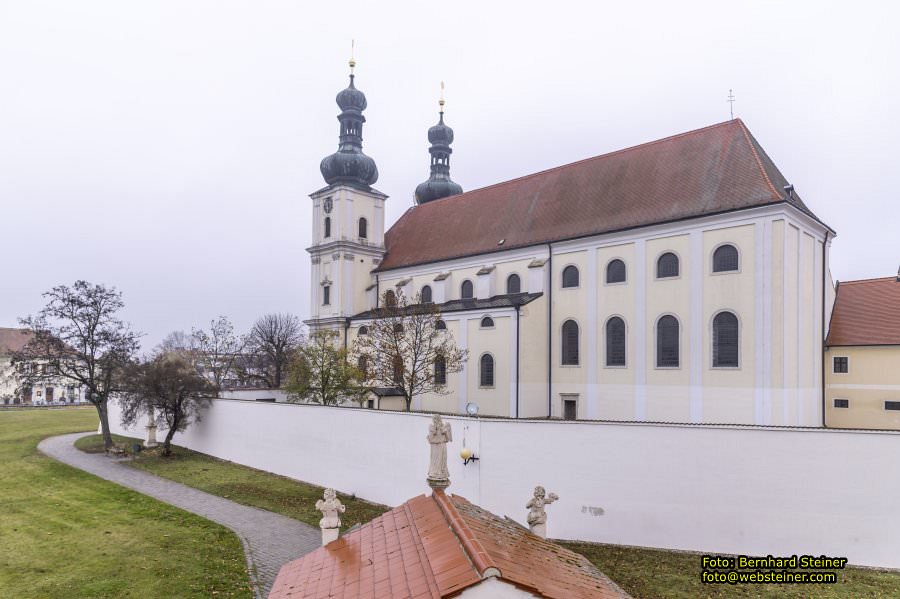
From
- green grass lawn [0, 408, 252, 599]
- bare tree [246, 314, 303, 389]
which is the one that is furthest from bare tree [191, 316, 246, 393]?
green grass lawn [0, 408, 252, 599]

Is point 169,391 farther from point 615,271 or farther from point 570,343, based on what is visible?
point 615,271

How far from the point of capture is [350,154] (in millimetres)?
40312

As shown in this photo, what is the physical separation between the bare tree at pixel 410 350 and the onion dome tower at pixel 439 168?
70.6 ft

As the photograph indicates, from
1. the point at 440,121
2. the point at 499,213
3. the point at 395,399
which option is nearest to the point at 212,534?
the point at 395,399

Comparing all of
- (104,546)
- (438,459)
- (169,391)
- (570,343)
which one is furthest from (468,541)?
(169,391)

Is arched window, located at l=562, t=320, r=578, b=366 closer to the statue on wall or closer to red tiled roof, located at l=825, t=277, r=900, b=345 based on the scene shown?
red tiled roof, located at l=825, t=277, r=900, b=345

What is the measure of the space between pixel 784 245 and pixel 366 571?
69.4 feet

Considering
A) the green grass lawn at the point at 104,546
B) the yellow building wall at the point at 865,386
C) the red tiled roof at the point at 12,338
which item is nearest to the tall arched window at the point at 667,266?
the yellow building wall at the point at 865,386

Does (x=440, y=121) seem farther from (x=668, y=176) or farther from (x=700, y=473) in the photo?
(x=700, y=473)

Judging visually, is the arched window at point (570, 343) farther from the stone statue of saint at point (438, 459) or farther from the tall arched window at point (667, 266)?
the stone statue of saint at point (438, 459)

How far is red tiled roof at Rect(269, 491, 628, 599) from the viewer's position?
4.73m

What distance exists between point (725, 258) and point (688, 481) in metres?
12.6

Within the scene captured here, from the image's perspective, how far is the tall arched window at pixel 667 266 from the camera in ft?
82.6

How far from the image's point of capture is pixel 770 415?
21.9 m
